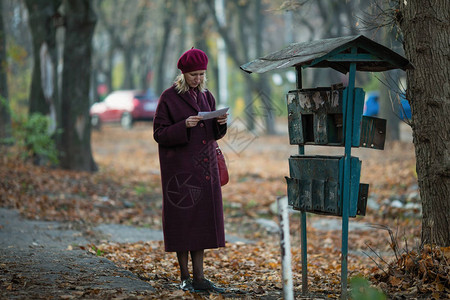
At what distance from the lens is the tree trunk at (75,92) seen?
14.7 m

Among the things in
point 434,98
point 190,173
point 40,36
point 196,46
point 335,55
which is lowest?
point 190,173

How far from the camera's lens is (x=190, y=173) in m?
5.46

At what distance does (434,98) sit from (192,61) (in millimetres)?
2250

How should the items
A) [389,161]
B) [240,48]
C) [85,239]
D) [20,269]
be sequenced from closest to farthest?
[20,269], [85,239], [389,161], [240,48]

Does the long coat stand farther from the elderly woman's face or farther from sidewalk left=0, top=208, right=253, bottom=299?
sidewalk left=0, top=208, right=253, bottom=299

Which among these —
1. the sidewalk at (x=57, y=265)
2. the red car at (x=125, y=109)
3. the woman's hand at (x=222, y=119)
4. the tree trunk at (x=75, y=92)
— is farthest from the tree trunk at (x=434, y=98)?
the red car at (x=125, y=109)

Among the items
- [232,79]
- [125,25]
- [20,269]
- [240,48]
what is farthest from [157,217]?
[232,79]

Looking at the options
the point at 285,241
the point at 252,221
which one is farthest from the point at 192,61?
the point at 252,221

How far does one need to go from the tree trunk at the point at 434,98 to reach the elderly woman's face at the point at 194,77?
2.01m

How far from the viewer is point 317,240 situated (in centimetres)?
1004

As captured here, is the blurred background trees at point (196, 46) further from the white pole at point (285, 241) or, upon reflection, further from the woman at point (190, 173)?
the white pole at point (285, 241)

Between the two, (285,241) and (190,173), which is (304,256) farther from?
(285,241)

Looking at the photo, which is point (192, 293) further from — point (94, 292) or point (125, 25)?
point (125, 25)

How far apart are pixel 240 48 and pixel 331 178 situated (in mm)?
25100
